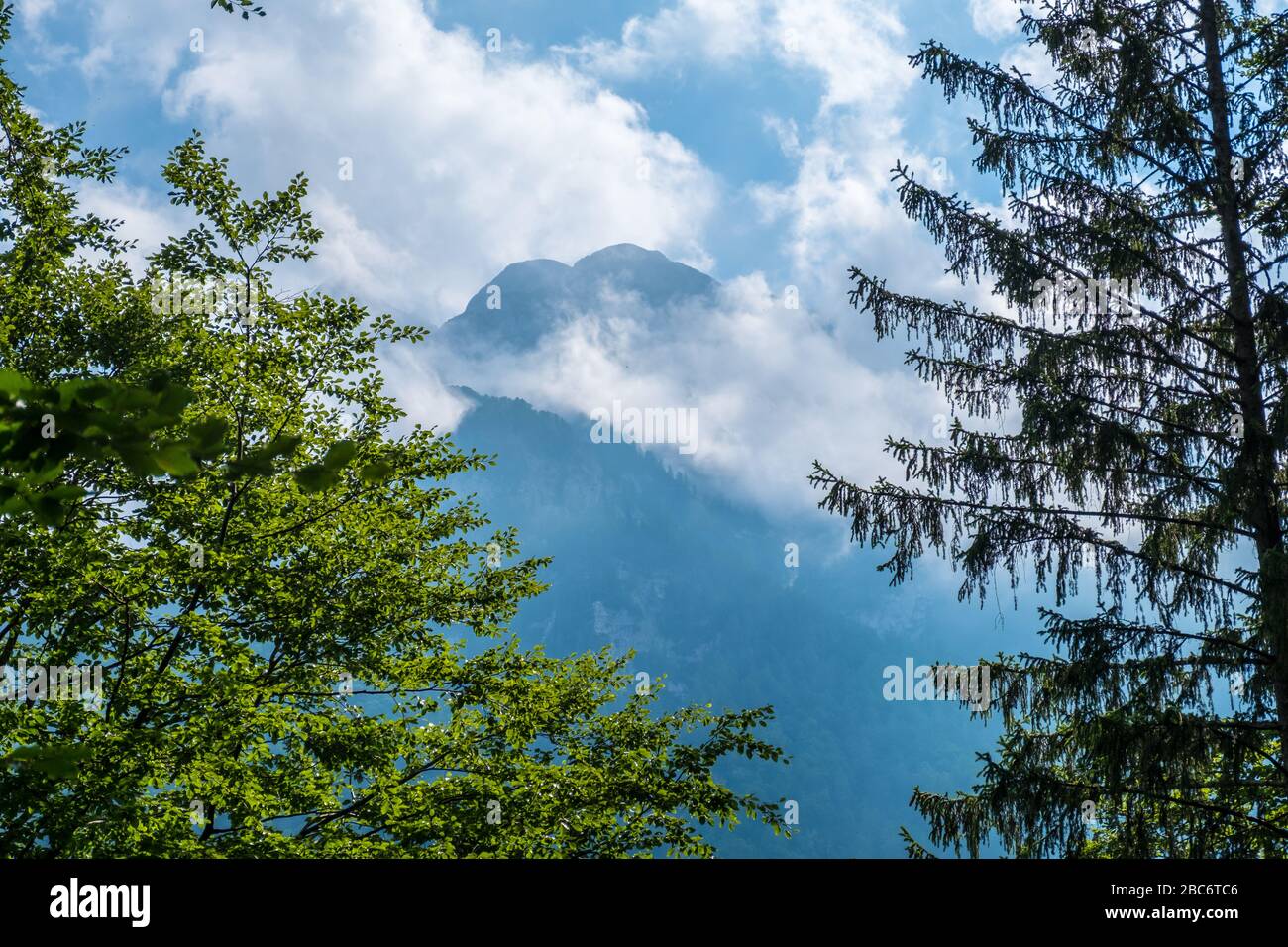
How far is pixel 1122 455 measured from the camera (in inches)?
380

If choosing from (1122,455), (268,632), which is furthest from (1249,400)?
(268,632)

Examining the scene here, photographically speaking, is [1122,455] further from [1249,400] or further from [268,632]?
[268,632]

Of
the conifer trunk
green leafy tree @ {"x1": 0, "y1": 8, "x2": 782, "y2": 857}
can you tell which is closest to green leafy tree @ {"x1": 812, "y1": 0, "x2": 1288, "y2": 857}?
the conifer trunk

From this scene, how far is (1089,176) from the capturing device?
11.1 metres

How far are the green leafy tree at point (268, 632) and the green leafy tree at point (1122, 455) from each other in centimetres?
317

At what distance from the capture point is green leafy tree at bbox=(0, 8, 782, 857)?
8.02 metres

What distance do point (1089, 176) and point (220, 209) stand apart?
33.9 feet

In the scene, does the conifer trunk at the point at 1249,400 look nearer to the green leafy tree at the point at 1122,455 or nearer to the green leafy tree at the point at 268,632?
the green leafy tree at the point at 1122,455

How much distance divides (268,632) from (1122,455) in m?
9.47

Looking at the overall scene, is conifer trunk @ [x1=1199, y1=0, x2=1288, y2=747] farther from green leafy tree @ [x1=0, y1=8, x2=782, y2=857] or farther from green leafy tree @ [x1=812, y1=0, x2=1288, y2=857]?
green leafy tree @ [x1=0, y1=8, x2=782, y2=857]

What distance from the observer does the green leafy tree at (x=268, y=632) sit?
8023mm

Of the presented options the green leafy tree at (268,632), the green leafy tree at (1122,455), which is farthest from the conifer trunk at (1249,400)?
the green leafy tree at (268,632)
